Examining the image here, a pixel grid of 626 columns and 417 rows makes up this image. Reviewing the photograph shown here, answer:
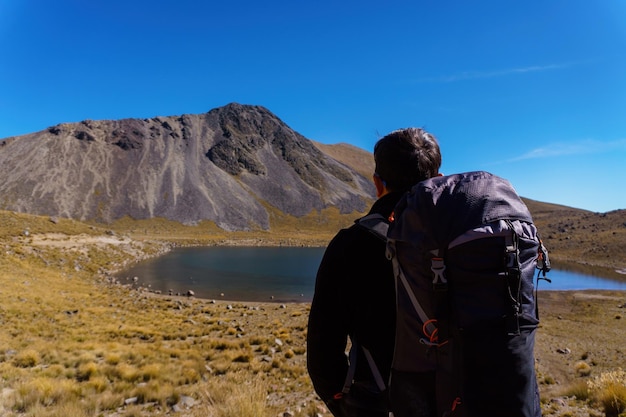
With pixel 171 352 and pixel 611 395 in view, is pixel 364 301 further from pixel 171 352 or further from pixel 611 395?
pixel 171 352

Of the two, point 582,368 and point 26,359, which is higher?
point 26,359

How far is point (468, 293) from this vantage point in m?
1.68

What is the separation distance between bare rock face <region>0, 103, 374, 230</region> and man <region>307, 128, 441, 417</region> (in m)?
109

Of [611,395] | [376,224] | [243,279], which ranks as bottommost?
[243,279]

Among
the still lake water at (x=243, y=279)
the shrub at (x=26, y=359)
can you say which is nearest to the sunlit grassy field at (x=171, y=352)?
the shrub at (x=26, y=359)

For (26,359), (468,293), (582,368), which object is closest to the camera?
(468,293)

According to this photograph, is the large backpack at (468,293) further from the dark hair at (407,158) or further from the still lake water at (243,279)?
the still lake water at (243,279)

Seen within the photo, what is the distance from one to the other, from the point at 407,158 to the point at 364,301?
3.08ft

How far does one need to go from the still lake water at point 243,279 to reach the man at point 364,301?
84.1 ft

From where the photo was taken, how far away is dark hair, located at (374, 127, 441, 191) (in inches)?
88.7

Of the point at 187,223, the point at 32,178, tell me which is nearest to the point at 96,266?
the point at 187,223

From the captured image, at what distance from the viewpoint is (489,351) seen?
5.30 feet

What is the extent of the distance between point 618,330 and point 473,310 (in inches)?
915

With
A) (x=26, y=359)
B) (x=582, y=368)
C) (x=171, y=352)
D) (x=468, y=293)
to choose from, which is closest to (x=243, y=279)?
(x=171, y=352)
